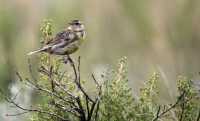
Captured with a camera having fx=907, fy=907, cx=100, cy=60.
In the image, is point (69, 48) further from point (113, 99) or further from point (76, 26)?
point (113, 99)

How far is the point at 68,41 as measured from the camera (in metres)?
5.22

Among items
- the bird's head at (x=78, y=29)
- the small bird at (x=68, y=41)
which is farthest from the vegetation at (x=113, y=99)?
the bird's head at (x=78, y=29)

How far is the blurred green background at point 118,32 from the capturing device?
10.1m

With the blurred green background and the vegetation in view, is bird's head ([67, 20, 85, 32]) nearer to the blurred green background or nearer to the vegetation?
the vegetation

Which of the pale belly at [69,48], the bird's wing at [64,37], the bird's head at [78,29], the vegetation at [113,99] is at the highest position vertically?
the bird's head at [78,29]

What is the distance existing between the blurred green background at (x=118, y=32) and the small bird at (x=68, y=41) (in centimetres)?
359

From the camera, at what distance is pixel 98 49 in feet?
38.8

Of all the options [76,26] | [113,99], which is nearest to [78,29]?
[76,26]

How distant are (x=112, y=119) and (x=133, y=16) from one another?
6.57 meters

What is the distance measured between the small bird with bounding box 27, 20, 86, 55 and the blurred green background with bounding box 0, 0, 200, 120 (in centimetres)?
359

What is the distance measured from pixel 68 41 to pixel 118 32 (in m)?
6.93

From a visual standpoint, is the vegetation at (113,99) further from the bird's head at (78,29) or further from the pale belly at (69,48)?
the bird's head at (78,29)

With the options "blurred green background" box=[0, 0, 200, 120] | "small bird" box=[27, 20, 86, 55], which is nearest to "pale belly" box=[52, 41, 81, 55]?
"small bird" box=[27, 20, 86, 55]

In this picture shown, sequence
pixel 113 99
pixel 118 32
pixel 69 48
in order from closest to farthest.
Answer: pixel 113 99
pixel 69 48
pixel 118 32
